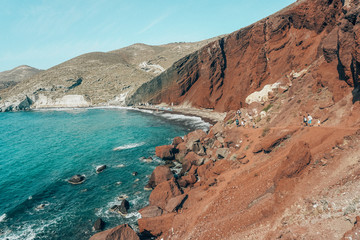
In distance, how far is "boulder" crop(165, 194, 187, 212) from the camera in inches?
702

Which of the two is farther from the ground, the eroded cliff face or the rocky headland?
the eroded cliff face

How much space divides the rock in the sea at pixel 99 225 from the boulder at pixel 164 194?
4.81 m

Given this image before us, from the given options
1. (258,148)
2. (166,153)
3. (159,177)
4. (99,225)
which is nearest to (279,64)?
(258,148)

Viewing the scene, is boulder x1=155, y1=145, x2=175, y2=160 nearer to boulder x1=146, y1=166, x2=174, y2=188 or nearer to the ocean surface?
the ocean surface

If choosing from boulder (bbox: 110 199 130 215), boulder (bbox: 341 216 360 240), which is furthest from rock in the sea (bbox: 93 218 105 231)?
boulder (bbox: 341 216 360 240)

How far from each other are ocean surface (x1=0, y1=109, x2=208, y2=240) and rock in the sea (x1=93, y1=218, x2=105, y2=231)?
1.55 ft

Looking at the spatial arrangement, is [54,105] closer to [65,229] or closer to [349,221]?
[65,229]

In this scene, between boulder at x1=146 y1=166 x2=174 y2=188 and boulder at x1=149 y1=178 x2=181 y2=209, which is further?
boulder at x1=146 y1=166 x2=174 y2=188

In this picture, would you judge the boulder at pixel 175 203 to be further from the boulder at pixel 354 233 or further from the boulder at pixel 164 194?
the boulder at pixel 354 233

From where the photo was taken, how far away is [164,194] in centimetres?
1967

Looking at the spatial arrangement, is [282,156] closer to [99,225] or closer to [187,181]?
[187,181]

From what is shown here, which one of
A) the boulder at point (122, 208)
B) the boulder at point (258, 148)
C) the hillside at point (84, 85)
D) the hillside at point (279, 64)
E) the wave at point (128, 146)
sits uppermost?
the hillside at point (84, 85)

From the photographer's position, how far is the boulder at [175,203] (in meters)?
17.8

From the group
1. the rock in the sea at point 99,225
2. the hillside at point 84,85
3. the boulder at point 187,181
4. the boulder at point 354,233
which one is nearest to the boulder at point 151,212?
the rock in the sea at point 99,225
